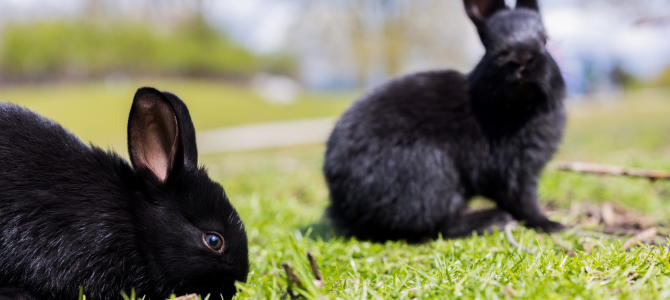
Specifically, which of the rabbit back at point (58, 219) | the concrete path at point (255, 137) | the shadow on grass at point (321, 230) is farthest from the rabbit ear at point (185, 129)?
the concrete path at point (255, 137)

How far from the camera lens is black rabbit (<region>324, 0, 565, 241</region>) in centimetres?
350

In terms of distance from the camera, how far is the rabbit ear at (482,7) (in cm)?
386

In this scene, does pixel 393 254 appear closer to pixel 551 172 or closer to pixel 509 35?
pixel 509 35

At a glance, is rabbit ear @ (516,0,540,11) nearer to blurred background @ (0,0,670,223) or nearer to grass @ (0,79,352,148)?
blurred background @ (0,0,670,223)

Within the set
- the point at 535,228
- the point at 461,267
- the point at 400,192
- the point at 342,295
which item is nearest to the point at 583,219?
the point at 535,228

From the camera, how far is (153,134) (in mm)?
2418

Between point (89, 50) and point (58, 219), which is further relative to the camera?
point (89, 50)

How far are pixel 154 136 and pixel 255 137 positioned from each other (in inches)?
643

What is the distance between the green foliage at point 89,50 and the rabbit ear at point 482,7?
3331cm

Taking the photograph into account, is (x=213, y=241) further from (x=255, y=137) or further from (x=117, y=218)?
(x=255, y=137)

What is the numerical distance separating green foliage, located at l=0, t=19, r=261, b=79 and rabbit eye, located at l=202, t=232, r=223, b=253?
34.1m

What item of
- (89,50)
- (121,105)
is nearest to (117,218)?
(121,105)

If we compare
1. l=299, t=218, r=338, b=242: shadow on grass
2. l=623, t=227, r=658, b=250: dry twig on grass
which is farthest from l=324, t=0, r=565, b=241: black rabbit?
l=623, t=227, r=658, b=250: dry twig on grass

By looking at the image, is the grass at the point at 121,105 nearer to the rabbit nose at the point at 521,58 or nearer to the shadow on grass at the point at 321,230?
the shadow on grass at the point at 321,230
